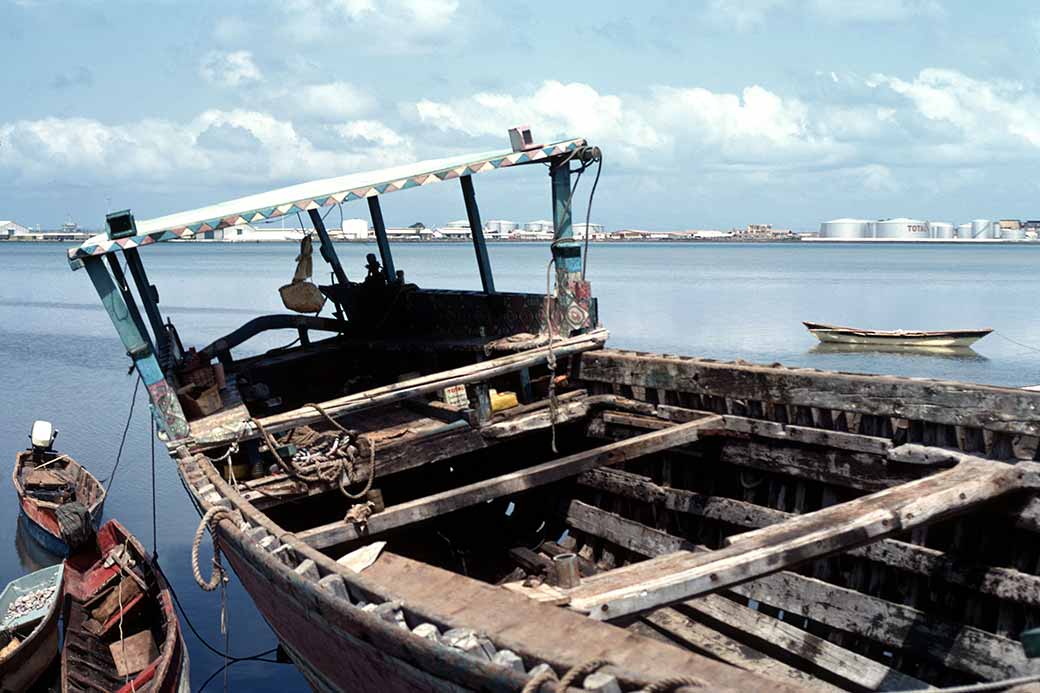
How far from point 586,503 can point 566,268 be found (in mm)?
2192

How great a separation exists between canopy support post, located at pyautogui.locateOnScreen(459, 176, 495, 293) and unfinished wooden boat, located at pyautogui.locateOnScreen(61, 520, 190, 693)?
4798 mm

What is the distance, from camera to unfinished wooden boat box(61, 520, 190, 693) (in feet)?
28.8

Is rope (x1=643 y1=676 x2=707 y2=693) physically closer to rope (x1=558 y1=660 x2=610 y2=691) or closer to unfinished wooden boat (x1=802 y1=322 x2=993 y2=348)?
rope (x1=558 y1=660 x2=610 y2=691)

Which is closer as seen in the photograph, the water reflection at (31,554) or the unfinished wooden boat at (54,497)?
the unfinished wooden boat at (54,497)

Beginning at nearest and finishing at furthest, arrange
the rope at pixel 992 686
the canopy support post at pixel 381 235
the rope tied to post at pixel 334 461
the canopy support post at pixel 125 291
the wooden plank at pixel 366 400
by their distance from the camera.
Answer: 1. the rope at pixel 992 686
2. the rope tied to post at pixel 334 461
3. the wooden plank at pixel 366 400
4. the canopy support post at pixel 125 291
5. the canopy support post at pixel 381 235

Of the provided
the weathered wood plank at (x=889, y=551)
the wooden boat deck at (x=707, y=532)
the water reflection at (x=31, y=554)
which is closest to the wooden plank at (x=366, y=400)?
the wooden boat deck at (x=707, y=532)

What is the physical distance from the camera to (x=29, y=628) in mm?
9320

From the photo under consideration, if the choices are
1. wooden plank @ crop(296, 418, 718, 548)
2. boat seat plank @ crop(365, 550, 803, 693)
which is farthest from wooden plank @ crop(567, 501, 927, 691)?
boat seat plank @ crop(365, 550, 803, 693)

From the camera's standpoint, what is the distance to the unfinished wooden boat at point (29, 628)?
335 inches

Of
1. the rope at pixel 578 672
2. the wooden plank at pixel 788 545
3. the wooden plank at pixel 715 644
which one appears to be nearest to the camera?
the rope at pixel 578 672

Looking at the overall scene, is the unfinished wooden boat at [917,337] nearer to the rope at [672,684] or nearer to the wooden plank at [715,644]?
the wooden plank at [715,644]

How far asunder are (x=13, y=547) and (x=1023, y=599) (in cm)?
1485

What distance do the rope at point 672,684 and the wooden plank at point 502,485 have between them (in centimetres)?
390

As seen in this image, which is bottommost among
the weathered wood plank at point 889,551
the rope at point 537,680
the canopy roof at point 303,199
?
the weathered wood plank at point 889,551
